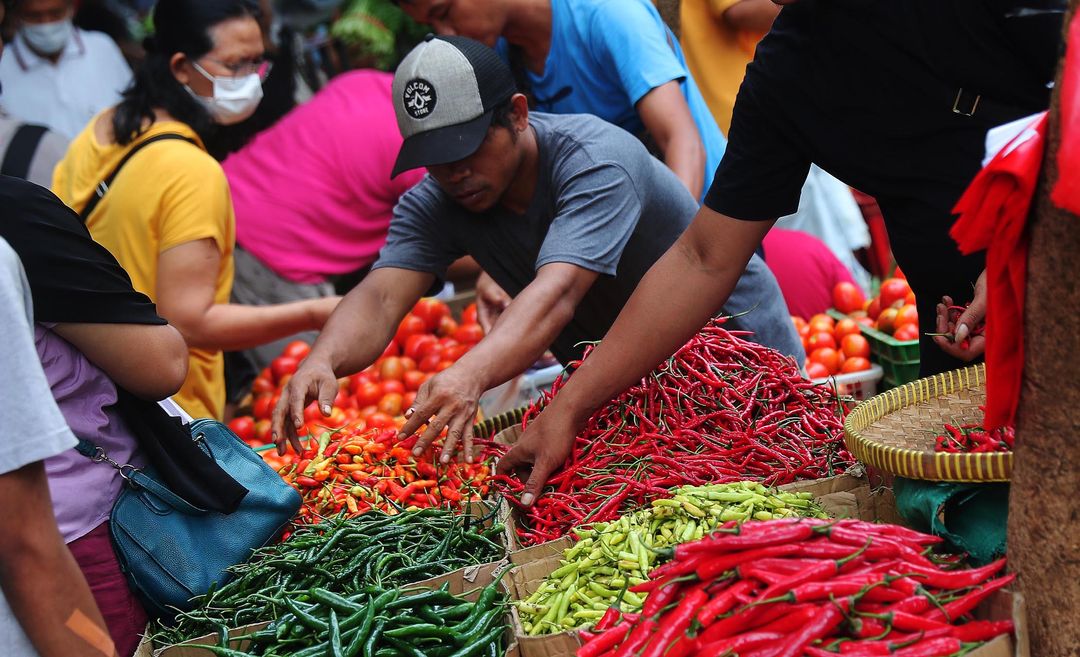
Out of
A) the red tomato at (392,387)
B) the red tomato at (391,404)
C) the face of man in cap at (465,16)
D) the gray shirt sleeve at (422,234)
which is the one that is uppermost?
the face of man in cap at (465,16)

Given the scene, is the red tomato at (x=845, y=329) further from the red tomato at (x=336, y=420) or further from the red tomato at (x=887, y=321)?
the red tomato at (x=336, y=420)

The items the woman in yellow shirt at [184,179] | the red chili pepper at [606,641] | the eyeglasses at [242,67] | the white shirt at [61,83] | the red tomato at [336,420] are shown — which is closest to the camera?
the red chili pepper at [606,641]

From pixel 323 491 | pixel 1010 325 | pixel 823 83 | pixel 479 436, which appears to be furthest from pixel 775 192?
pixel 323 491

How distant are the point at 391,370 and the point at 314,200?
1343 mm

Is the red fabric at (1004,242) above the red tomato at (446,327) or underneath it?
above

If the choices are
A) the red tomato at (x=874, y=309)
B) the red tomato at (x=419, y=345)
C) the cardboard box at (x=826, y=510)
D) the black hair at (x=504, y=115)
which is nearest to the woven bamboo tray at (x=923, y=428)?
the cardboard box at (x=826, y=510)

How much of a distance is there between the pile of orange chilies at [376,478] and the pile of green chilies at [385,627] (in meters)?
0.62

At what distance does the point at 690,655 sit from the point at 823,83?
4.47 ft

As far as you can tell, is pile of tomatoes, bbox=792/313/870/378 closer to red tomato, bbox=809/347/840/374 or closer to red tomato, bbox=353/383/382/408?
red tomato, bbox=809/347/840/374

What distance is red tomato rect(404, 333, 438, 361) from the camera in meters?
5.70

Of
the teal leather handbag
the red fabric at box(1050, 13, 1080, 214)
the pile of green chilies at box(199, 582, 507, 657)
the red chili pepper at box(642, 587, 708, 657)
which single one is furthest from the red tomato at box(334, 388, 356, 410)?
the red fabric at box(1050, 13, 1080, 214)

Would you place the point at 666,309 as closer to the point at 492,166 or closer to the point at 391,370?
the point at 492,166

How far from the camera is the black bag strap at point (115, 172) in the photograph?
4.20m

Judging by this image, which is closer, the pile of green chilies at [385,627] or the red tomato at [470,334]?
the pile of green chilies at [385,627]
